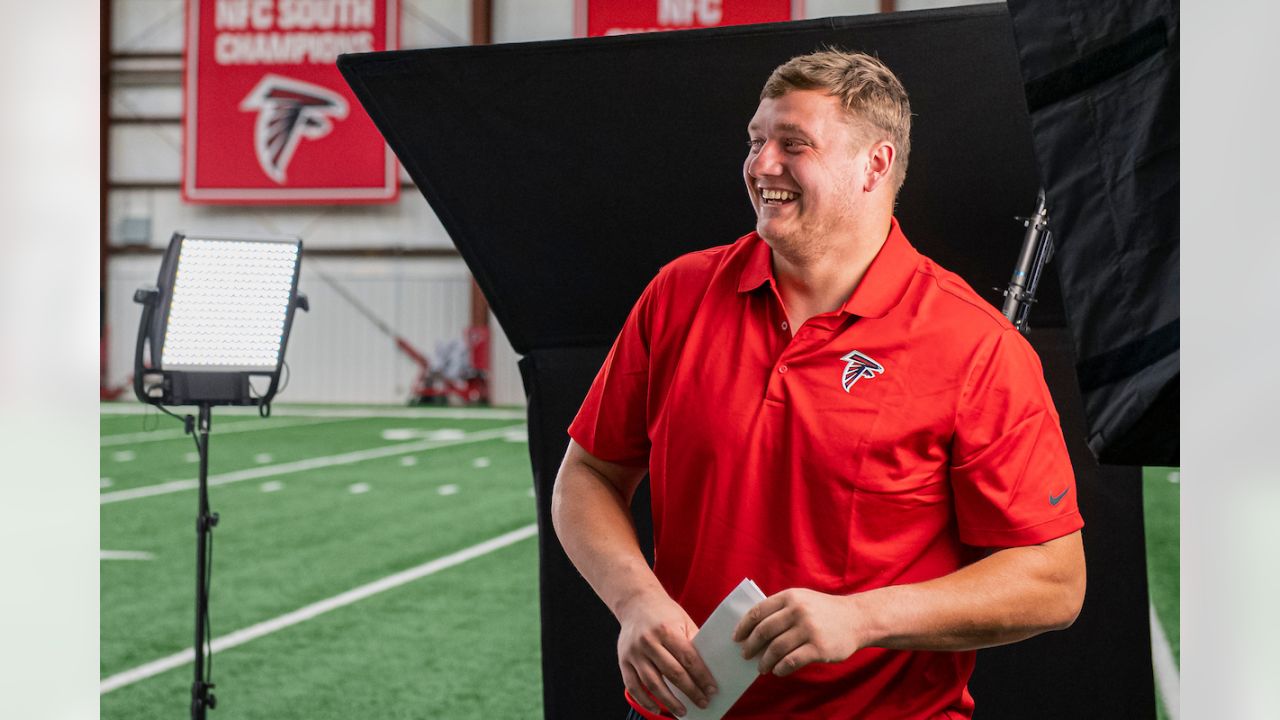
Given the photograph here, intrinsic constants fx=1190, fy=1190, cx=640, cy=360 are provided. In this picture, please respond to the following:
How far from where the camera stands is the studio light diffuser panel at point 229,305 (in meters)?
3.07

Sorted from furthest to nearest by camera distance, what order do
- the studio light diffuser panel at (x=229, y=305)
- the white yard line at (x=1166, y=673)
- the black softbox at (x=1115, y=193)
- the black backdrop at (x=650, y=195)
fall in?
the white yard line at (x=1166, y=673) < the studio light diffuser panel at (x=229, y=305) < the black backdrop at (x=650, y=195) < the black softbox at (x=1115, y=193)

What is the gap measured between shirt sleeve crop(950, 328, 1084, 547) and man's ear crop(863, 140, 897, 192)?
0.28 metres

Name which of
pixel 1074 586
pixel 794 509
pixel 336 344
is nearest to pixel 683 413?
pixel 794 509

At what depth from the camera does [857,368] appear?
1.66 meters

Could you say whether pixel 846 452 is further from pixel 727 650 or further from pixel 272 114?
pixel 272 114

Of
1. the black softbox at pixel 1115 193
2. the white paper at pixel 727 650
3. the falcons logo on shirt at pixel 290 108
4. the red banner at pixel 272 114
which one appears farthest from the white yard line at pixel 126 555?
the falcons logo on shirt at pixel 290 108

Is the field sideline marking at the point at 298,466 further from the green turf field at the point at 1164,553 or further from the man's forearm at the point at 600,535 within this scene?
the man's forearm at the point at 600,535

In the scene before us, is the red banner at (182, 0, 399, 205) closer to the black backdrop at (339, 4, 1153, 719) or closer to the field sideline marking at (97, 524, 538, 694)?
the field sideline marking at (97, 524, 538, 694)

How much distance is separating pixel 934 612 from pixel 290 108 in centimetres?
1940

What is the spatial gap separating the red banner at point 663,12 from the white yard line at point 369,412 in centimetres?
588

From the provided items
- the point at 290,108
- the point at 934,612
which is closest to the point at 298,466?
the point at 934,612

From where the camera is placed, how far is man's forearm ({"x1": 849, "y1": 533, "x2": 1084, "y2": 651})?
1526 mm

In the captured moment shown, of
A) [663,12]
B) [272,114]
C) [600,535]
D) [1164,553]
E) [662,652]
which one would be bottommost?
[1164,553]
